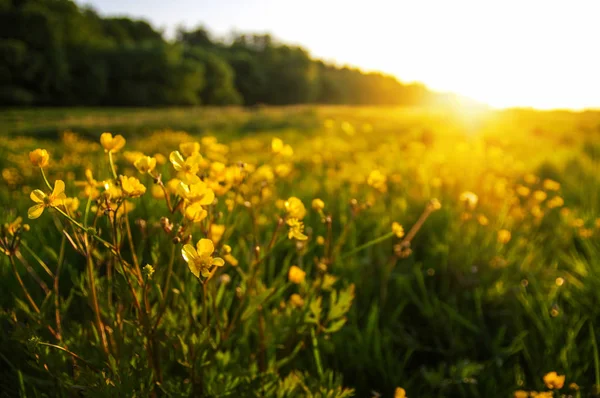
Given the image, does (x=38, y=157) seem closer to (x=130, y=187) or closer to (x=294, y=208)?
(x=130, y=187)

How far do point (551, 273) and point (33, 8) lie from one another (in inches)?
1594

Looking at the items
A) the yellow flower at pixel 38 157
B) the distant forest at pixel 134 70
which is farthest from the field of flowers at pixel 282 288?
the distant forest at pixel 134 70

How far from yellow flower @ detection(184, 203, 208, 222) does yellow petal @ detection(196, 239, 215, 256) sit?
7 centimetres

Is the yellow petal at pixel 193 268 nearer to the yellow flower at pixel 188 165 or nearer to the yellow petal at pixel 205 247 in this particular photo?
the yellow petal at pixel 205 247

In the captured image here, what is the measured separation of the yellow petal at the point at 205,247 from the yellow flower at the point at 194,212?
0.07m

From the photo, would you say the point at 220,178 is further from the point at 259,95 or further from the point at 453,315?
the point at 259,95

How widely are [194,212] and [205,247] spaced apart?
0.09 m

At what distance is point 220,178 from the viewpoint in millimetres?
1197

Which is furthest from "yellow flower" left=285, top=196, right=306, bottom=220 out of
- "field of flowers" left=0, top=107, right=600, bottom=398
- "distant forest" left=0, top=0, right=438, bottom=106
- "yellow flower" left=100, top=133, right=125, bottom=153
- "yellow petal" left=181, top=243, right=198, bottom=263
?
"distant forest" left=0, top=0, right=438, bottom=106

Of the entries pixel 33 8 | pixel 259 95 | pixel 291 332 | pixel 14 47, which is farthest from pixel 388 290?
pixel 259 95

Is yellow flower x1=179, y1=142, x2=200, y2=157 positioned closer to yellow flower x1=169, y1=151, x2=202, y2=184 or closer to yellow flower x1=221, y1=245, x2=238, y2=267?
yellow flower x1=169, y1=151, x2=202, y2=184

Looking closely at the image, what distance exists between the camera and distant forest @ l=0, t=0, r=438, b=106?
31453 millimetres

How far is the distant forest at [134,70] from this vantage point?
31.5 metres

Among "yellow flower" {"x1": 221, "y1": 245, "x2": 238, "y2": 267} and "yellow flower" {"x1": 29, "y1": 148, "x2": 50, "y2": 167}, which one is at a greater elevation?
"yellow flower" {"x1": 29, "y1": 148, "x2": 50, "y2": 167}
